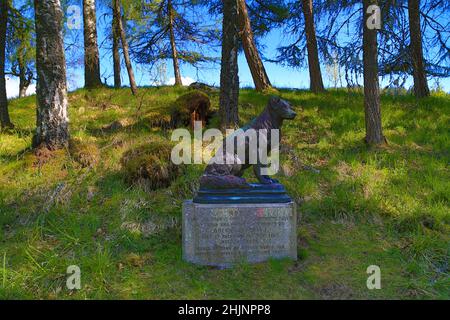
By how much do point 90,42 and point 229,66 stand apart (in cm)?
710

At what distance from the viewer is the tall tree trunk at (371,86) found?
327 inches

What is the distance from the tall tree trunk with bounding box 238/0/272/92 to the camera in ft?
38.9

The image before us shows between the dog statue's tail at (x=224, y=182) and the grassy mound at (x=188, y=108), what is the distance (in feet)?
16.2

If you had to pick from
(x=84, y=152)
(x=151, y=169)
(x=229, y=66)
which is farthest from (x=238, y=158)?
(x=229, y=66)

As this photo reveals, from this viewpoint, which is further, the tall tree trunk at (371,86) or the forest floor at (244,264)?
the tall tree trunk at (371,86)

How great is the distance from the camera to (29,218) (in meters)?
5.89

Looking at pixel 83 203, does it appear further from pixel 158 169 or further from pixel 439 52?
pixel 439 52

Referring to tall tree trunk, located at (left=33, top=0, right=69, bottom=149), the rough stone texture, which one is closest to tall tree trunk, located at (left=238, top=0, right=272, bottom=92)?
tall tree trunk, located at (left=33, top=0, right=69, bottom=149)

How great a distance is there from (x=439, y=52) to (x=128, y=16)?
388 inches

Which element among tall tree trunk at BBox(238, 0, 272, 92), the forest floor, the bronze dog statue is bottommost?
the forest floor

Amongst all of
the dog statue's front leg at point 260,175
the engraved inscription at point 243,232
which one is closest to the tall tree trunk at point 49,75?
the engraved inscription at point 243,232

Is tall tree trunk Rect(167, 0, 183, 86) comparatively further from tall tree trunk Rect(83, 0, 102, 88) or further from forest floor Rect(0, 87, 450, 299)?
forest floor Rect(0, 87, 450, 299)

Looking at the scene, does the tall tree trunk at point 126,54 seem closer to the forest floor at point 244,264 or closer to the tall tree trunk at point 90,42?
the tall tree trunk at point 90,42

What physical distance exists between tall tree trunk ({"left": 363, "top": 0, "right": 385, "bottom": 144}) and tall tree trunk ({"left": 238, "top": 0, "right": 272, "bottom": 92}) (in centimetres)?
433
